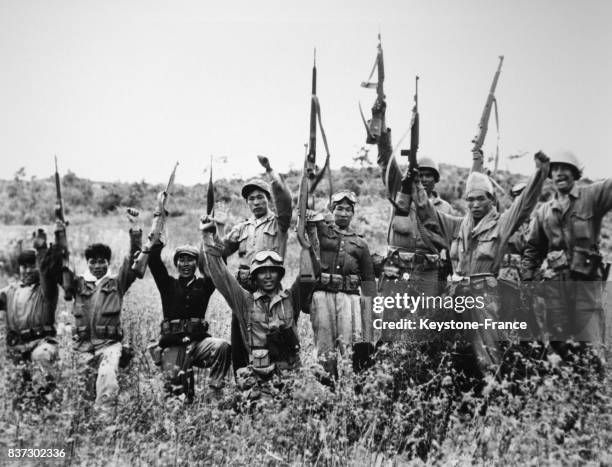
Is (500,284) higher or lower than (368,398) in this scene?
higher

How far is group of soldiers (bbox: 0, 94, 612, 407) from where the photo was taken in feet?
19.1

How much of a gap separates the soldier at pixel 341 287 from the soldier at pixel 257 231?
0.43m

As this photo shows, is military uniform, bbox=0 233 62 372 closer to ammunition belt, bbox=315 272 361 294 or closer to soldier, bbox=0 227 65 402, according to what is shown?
soldier, bbox=0 227 65 402

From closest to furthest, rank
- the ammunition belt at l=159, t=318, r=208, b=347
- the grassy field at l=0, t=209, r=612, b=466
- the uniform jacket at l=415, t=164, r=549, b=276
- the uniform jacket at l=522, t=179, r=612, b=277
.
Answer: the grassy field at l=0, t=209, r=612, b=466, the uniform jacket at l=415, t=164, r=549, b=276, the uniform jacket at l=522, t=179, r=612, b=277, the ammunition belt at l=159, t=318, r=208, b=347

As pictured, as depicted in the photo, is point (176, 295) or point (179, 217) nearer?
A: point (176, 295)

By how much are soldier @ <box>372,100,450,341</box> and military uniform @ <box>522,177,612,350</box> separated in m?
1.17

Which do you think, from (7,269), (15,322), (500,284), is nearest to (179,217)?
(7,269)

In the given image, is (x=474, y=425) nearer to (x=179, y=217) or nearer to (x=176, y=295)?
(x=176, y=295)

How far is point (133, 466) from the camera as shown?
4.39 m

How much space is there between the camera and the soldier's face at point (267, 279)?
5914 mm

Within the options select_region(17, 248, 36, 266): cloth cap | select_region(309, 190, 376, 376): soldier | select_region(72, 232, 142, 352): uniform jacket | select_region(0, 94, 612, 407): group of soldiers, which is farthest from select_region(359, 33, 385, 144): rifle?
select_region(17, 248, 36, 266): cloth cap

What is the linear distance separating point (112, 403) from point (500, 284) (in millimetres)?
3893

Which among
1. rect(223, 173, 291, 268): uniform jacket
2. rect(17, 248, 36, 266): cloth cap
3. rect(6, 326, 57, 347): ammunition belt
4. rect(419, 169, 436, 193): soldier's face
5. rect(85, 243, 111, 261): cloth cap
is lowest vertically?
rect(6, 326, 57, 347): ammunition belt

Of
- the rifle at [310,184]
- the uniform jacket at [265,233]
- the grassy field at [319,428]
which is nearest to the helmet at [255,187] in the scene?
the uniform jacket at [265,233]
